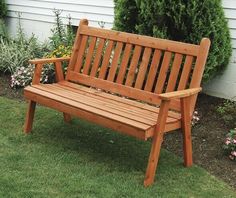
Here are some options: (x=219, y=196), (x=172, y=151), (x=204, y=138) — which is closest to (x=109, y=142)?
(x=172, y=151)

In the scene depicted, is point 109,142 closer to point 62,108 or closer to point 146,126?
point 62,108

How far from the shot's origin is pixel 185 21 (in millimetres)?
5598

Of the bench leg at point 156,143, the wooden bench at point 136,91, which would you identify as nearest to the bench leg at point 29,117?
the wooden bench at point 136,91

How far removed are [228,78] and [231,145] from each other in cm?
154

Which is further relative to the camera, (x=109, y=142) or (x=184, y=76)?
(x=109, y=142)

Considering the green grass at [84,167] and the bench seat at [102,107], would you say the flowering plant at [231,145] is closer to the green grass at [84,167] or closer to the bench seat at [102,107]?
the green grass at [84,167]

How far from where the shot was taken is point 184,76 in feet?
15.2

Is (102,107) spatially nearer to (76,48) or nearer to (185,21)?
(76,48)

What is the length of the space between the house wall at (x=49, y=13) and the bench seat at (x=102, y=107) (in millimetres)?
2582

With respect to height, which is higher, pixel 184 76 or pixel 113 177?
pixel 184 76

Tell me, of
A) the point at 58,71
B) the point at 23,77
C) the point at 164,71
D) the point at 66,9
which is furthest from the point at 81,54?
the point at 66,9

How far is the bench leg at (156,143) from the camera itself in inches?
163

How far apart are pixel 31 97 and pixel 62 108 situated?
0.48 metres

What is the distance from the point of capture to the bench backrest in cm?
462
